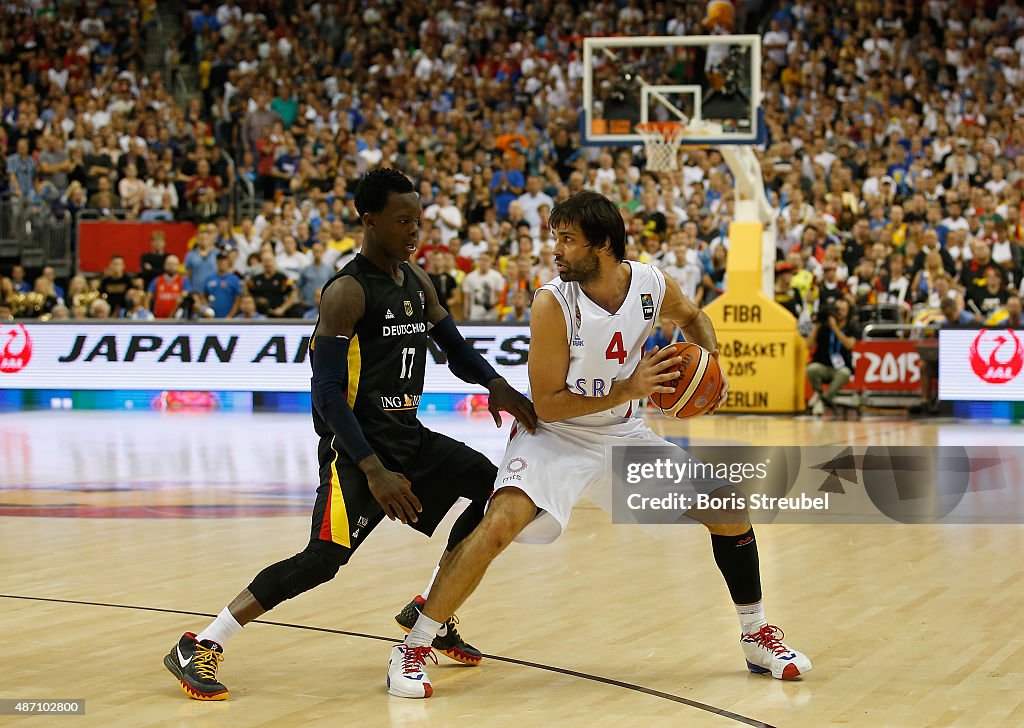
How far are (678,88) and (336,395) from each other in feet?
41.3

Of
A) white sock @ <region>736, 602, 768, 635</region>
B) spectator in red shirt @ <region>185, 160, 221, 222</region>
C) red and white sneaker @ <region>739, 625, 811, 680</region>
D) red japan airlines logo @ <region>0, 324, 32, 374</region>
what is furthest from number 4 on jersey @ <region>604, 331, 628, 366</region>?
spectator in red shirt @ <region>185, 160, 221, 222</region>

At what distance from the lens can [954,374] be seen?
56.0 ft

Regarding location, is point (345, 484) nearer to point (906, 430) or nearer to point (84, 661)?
point (84, 661)

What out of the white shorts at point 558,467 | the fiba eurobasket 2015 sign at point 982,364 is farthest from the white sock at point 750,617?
the fiba eurobasket 2015 sign at point 982,364

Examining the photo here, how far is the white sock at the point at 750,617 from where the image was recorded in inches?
223

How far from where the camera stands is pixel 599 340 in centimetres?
559

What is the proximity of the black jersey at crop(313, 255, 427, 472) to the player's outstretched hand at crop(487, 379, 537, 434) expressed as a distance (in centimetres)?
32

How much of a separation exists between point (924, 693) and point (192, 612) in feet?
10.9

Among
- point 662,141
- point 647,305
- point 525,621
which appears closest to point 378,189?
point 647,305

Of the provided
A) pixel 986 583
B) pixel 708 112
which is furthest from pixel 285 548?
pixel 708 112

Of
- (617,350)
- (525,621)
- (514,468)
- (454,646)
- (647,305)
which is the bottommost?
(525,621)

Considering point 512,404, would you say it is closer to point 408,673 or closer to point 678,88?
point 408,673

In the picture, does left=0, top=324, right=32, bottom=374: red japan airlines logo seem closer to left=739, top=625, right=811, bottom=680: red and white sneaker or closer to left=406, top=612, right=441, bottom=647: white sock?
left=406, top=612, right=441, bottom=647: white sock

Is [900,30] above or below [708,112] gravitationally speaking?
above
